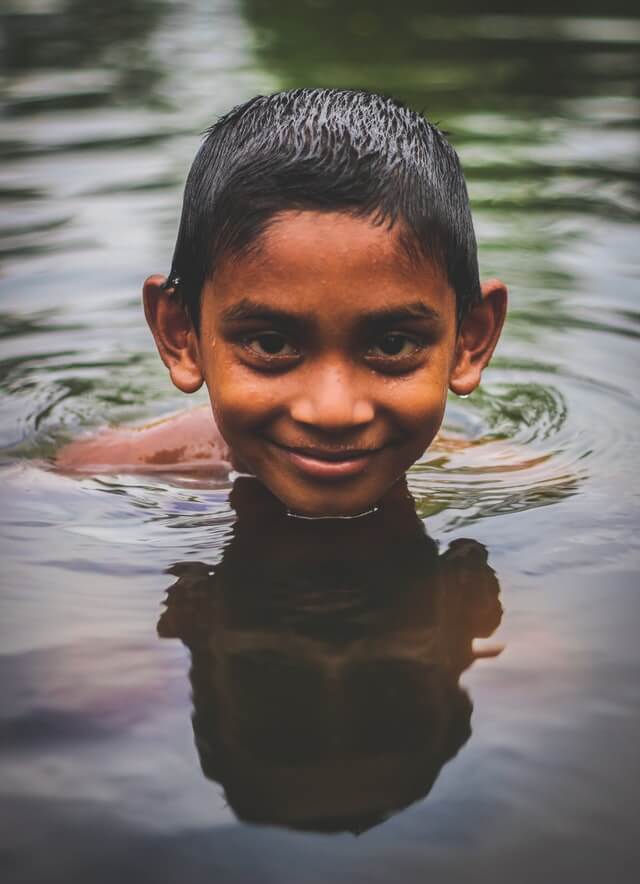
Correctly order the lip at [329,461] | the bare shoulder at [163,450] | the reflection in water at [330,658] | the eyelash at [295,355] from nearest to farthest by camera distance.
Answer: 1. the reflection in water at [330,658]
2. the eyelash at [295,355]
3. the lip at [329,461]
4. the bare shoulder at [163,450]

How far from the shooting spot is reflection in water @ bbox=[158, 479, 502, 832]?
6.69 feet

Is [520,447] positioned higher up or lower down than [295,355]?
lower down

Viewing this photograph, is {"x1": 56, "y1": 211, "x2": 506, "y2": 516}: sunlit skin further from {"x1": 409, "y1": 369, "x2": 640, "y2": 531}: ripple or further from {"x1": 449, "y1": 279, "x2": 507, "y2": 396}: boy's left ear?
{"x1": 409, "y1": 369, "x2": 640, "y2": 531}: ripple

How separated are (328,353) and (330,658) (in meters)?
0.70

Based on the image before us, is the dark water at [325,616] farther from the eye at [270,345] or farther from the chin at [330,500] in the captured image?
the eye at [270,345]

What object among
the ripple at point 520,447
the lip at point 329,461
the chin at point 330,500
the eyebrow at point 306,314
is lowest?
the ripple at point 520,447

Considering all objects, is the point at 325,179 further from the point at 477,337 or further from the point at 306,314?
the point at 477,337

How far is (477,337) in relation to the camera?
3.31 metres

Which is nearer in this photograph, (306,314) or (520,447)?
(306,314)

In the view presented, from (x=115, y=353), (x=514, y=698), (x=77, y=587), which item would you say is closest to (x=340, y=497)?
(x=77, y=587)

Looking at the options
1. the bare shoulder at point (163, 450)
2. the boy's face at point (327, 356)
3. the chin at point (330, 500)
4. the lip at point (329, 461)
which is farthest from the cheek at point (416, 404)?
the bare shoulder at point (163, 450)

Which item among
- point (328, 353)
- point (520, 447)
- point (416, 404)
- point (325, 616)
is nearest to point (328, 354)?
point (328, 353)

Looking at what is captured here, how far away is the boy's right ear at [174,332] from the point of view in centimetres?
326

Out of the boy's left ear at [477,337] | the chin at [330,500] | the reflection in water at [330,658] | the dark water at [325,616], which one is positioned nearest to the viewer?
the dark water at [325,616]
